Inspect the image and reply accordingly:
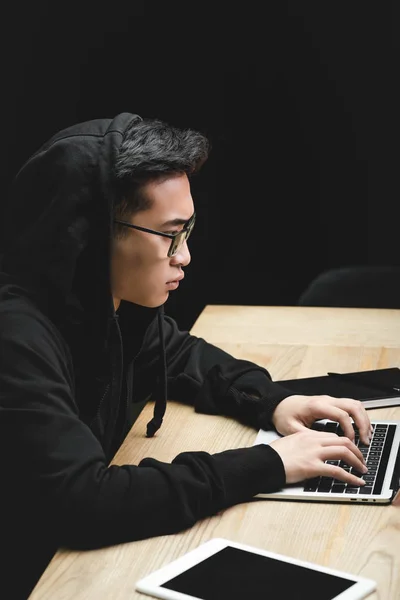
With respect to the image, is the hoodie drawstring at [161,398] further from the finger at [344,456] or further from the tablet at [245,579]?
the tablet at [245,579]

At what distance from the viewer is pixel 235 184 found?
169 inches

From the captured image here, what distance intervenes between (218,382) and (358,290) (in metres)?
1.15

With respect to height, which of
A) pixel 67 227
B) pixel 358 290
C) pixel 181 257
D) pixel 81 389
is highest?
pixel 67 227

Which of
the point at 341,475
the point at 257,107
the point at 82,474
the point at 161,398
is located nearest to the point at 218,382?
the point at 161,398

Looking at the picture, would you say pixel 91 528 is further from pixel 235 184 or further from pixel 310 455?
pixel 235 184

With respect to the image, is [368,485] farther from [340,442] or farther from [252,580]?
[252,580]

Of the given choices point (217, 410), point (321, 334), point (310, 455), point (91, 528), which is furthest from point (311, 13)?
point (91, 528)

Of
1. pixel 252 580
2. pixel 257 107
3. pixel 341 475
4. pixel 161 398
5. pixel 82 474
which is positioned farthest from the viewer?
pixel 257 107

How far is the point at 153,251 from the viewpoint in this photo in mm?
1753

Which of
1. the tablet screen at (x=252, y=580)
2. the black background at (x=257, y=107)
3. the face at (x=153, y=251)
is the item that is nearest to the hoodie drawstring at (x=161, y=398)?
the face at (x=153, y=251)

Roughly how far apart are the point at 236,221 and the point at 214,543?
10.0 ft

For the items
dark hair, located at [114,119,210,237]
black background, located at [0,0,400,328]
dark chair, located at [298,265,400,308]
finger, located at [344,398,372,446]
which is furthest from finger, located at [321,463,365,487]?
black background, located at [0,0,400,328]

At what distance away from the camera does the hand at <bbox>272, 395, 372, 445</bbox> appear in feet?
5.79

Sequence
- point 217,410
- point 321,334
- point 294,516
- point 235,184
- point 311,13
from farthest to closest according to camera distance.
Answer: point 235,184
point 311,13
point 321,334
point 217,410
point 294,516
